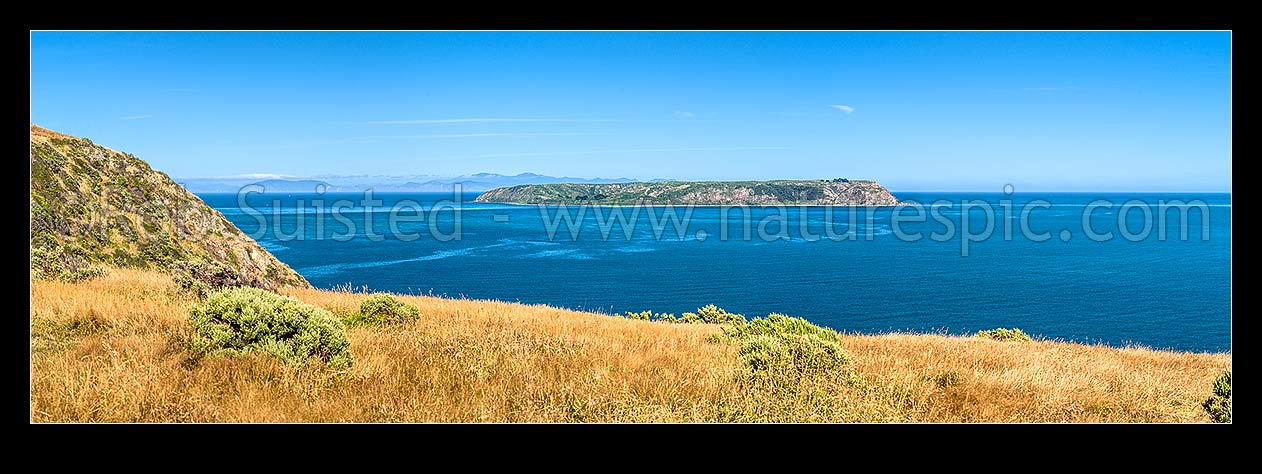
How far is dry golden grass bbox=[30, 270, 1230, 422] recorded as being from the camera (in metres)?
5.12

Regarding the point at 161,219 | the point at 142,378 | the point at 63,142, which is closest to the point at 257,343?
the point at 142,378

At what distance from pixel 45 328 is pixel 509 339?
5147mm

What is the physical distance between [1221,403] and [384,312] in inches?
426

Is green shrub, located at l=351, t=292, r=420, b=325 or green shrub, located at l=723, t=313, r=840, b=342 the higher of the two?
green shrub, located at l=351, t=292, r=420, b=325

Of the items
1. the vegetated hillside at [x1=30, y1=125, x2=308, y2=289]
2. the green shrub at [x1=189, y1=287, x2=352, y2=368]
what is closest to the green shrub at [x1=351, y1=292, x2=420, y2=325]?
the green shrub at [x1=189, y1=287, x2=352, y2=368]

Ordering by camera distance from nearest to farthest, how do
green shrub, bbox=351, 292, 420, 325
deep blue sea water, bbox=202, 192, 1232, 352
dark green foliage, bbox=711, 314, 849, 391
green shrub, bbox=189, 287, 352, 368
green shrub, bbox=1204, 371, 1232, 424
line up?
green shrub, bbox=189, 287, 352, 368
dark green foliage, bbox=711, 314, 849, 391
green shrub, bbox=1204, 371, 1232, 424
green shrub, bbox=351, 292, 420, 325
deep blue sea water, bbox=202, 192, 1232, 352

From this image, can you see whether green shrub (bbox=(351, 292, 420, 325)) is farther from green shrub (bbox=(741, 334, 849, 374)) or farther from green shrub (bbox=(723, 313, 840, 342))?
green shrub (bbox=(741, 334, 849, 374))

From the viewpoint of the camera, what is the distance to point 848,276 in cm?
7150

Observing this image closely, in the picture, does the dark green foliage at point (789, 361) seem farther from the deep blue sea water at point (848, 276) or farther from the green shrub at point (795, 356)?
the deep blue sea water at point (848, 276)

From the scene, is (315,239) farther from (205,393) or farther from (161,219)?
(205,393)

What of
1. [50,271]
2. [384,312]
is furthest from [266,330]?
[50,271]

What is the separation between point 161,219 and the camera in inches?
1396

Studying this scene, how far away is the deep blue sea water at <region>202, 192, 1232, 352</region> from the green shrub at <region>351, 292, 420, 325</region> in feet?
84.2

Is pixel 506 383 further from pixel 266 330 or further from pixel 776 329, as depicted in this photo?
pixel 776 329
